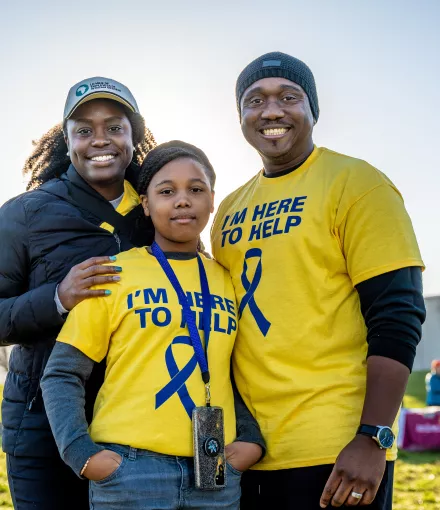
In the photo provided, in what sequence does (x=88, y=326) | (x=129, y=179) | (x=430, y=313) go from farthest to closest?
(x=430, y=313) < (x=129, y=179) < (x=88, y=326)

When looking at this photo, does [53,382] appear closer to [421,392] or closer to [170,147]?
[170,147]

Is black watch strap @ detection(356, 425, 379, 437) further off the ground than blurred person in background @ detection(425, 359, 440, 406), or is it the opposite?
black watch strap @ detection(356, 425, 379, 437)

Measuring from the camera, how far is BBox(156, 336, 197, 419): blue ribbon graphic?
2400 mm

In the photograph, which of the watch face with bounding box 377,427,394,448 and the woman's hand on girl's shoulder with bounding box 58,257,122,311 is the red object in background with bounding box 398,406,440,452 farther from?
the woman's hand on girl's shoulder with bounding box 58,257,122,311

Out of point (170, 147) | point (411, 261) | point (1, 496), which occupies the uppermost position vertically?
point (170, 147)

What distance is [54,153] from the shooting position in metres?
3.46

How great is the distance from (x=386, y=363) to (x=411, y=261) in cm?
37

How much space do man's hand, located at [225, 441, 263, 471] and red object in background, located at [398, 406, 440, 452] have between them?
272 inches

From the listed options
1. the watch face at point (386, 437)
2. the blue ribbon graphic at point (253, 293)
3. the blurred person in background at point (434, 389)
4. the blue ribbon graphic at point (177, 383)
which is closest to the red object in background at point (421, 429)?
the blurred person in background at point (434, 389)

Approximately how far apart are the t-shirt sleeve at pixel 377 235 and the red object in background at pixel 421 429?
7.05 m

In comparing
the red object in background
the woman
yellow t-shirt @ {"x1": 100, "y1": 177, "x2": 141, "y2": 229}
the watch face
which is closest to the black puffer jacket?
the woman

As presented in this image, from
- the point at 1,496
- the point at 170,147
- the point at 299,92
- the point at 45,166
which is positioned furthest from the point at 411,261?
the point at 1,496

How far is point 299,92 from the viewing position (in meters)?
2.80

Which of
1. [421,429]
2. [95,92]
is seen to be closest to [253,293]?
[95,92]
